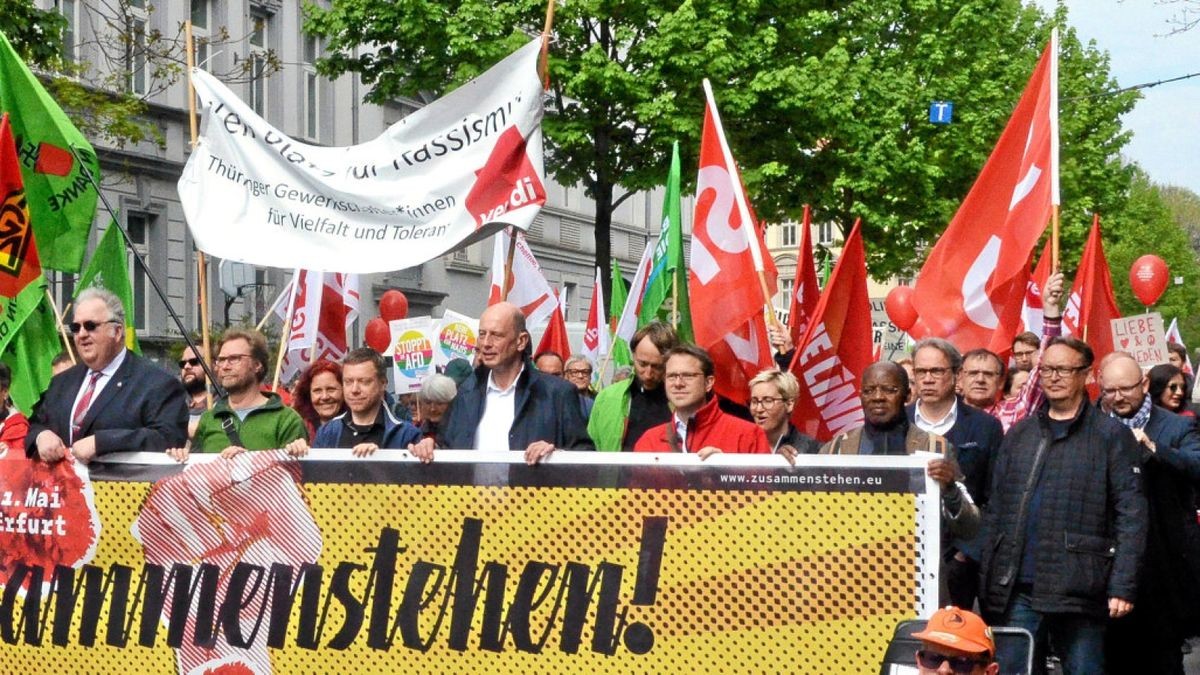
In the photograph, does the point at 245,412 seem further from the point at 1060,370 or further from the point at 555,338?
the point at 555,338

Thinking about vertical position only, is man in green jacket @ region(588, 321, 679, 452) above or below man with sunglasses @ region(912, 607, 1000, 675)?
above

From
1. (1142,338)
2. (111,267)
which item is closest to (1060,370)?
(1142,338)

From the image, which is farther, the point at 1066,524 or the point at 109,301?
the point at 109,301

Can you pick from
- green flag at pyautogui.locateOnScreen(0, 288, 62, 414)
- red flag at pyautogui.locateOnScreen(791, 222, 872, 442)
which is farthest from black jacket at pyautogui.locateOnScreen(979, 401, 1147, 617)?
green flag at pyautogui.locateOnScreen(0, 288, 62, 414)

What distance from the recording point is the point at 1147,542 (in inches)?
297

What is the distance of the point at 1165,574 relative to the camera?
7699 mm

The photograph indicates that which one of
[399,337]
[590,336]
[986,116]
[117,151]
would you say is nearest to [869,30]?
[986,116]

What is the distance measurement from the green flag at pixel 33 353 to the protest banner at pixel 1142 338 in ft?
24.1

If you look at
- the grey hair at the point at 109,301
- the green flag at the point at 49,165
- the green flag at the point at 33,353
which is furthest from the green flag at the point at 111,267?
the grey hair at the point at 109,301

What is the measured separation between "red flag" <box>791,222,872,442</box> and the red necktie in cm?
350

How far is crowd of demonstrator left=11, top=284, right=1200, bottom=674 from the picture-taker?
7031 millimetres

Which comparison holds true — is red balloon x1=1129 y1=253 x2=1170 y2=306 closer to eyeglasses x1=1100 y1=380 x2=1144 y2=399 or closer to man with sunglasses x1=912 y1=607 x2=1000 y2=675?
eyeglasses x1=1100 y1=380 x2=1144 y2=399

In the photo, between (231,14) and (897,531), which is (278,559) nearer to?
(897,531)

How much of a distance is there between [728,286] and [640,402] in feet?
4.00
